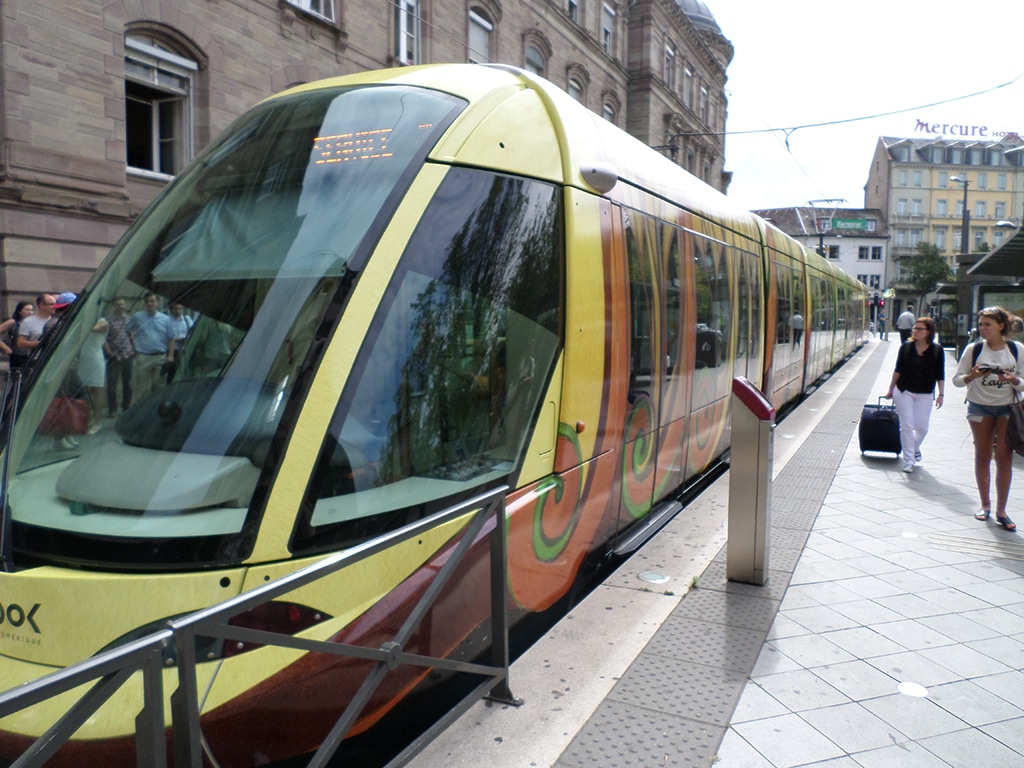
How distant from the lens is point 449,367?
10.4 feet

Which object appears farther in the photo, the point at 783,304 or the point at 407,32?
the point at 407,32

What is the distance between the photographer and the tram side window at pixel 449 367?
2740 mm

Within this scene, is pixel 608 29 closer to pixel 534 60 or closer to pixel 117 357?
pixel 534 60

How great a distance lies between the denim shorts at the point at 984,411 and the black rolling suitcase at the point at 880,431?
7.63ft

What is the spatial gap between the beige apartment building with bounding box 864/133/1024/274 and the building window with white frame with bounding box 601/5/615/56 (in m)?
68.5

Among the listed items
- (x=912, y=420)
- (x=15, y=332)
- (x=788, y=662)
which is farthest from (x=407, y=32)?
(x=788, y=662)

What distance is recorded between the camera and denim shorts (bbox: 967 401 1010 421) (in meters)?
5.96

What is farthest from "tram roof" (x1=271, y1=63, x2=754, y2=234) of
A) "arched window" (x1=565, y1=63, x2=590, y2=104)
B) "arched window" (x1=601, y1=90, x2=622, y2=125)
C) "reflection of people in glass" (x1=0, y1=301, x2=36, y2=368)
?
"arched window" (x1=601, y1=90, x2=622, y2=125)

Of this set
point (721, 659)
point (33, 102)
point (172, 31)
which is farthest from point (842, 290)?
point (721, 659)

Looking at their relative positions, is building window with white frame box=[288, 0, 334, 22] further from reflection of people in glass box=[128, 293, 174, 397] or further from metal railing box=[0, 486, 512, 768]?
metal railing box=[0, 486, 512, 768]

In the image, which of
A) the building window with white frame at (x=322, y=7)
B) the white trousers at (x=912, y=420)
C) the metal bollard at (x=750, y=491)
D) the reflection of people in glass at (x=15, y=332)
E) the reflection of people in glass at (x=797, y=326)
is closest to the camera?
the metal bollard at (x=750, y=491)

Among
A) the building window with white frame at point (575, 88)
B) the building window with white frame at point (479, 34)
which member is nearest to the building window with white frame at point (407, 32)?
the building window with white frame at point (479, 34)

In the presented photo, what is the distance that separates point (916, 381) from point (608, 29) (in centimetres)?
2606

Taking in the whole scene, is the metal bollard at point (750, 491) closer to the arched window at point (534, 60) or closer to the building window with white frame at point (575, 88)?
the arched window at point (534, 60)
